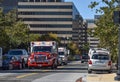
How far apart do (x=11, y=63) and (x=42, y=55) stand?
3.59 metres

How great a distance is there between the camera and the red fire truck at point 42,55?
43438mm

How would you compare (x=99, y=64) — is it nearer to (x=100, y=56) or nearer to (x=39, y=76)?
(x=100, y=56)

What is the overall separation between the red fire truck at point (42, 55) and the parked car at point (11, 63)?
1900 millimetres

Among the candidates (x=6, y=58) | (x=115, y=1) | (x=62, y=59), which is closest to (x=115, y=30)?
(x=115, y=1)

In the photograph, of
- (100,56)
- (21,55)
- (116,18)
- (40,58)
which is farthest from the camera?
(21,55)

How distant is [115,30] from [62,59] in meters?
24.3

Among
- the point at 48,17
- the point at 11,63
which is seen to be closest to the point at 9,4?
the point at 48,17

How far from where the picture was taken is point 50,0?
18550 cm

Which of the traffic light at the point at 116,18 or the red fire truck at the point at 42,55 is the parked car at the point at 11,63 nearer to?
the red fire truck at the point at 42,55

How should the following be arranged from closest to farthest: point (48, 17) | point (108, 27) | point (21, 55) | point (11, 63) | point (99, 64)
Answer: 1. point (99, 64)
2. point (108, 27)
3. point (11, 63)
4. point (21, 55)
5. point (48, 17)

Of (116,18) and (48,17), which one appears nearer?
(116,18)

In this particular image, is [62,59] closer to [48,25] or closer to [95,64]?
[95,64]

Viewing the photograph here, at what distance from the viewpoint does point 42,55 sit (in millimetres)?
A: 43281

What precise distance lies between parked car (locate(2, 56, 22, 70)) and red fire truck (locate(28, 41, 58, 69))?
1.90m
